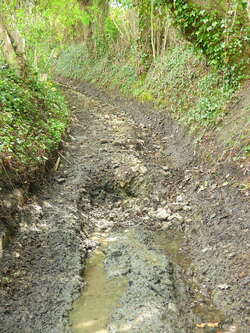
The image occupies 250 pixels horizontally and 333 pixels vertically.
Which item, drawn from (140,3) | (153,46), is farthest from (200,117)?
(140,3)

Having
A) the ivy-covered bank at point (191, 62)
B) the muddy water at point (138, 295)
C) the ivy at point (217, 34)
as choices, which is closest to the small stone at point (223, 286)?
the muddy water at point (138, 295)

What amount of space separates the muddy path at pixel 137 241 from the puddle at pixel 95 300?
3.5 inches

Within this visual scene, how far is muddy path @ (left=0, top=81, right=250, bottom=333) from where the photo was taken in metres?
3.32

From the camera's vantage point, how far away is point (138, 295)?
358 cm

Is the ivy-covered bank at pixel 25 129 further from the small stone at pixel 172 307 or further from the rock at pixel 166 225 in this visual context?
the small stone at pixel 172 307

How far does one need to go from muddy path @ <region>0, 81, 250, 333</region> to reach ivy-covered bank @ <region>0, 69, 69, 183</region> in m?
0.54

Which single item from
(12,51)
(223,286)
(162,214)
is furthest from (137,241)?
(12,51)

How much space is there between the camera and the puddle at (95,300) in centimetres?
326

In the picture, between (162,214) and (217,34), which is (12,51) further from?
(162,214)

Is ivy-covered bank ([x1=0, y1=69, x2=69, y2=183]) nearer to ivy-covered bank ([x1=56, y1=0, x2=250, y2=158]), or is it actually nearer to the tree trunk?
the tree trunk

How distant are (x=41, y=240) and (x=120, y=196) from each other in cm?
215

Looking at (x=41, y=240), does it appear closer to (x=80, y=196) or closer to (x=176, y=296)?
(x=80, y=196)

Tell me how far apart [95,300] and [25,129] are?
419cm

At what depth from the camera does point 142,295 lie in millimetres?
3566
